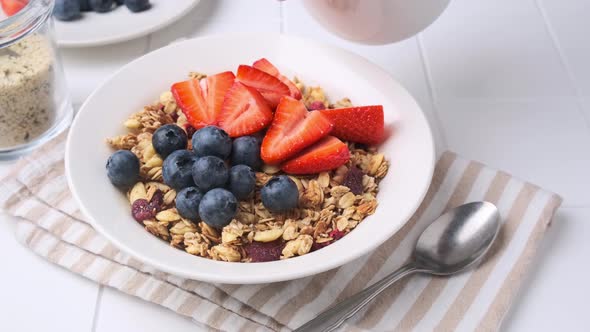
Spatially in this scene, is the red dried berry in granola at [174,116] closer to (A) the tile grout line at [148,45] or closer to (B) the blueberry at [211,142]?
(B) the blueberry at [211,142]

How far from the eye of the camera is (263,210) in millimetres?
935

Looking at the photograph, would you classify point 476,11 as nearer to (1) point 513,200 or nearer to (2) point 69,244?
(1) point 513,200

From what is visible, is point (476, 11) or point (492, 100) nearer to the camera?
point (492, 100)

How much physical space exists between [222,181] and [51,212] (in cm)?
30

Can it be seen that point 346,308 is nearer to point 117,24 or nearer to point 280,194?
point 280,194

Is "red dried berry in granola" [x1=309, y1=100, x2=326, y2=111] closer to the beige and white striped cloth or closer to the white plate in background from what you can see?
the beige and white striped cloth

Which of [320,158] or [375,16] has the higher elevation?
[375,16]

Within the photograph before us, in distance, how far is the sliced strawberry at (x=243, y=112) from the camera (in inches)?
38.6

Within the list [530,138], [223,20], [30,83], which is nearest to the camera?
[30,83]

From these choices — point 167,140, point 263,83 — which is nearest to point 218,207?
point 167,140

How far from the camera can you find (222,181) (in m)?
0.91

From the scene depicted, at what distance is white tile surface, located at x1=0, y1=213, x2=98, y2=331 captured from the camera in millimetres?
913

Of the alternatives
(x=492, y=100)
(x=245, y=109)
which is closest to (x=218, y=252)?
(x=245, y=109)

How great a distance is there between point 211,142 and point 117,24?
1.81 ft
